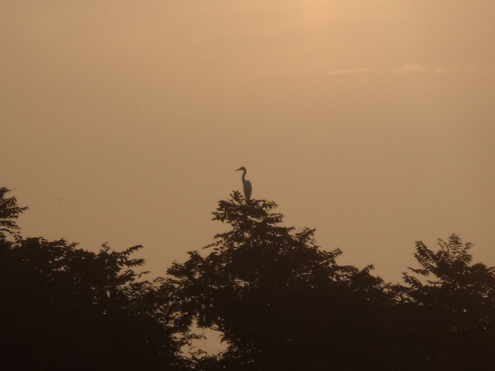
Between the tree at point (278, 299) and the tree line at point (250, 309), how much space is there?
5 cm

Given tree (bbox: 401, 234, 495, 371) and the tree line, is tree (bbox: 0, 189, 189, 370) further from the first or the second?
tree (bbox: 401, 234, 495, 371)

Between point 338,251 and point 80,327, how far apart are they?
1135cm

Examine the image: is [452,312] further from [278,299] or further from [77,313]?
[77,313]

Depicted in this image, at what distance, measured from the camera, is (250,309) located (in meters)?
33.8

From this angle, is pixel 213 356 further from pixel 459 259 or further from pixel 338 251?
pixel 459 259

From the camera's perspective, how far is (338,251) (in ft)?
119

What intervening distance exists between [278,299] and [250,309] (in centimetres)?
130

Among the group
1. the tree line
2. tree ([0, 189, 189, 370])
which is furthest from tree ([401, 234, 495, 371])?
tree ([0, 189, 189, 370])

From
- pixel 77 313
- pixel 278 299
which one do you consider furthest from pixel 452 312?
pixel 77 313

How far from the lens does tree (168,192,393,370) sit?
33062 mm

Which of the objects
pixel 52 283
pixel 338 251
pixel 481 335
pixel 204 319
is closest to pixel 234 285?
pixel 204 319

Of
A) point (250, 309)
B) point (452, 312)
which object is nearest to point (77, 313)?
point (250, 309)

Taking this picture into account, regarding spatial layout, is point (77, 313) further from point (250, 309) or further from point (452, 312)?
point (452, 312)

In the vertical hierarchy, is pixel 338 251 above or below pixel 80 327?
above
